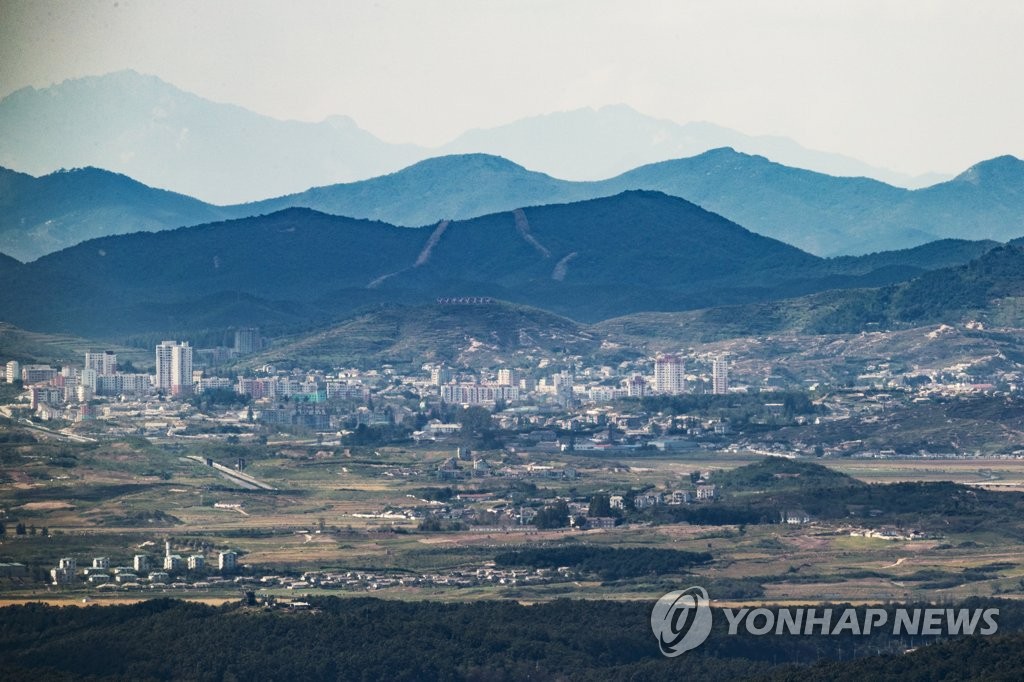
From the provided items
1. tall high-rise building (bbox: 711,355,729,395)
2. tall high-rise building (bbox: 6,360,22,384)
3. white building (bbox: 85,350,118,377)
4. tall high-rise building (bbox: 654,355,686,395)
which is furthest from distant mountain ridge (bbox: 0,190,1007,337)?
tall high-rise building (bbox: 711,355,729,395)

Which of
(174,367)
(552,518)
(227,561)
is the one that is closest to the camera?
(227,561)

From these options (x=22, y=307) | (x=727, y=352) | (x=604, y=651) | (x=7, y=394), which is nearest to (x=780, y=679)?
(x=604, y=651)

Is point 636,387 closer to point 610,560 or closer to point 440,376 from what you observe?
point 440,376

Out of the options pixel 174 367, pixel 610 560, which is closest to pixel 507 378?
pixel 174 367

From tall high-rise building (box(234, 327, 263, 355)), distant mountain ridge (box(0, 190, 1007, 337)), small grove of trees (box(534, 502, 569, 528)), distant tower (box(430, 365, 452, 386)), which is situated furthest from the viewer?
distant mountain ridge (box(0, 190, 1007, 337))

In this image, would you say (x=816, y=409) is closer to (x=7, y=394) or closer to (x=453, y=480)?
(x=453, y=480)

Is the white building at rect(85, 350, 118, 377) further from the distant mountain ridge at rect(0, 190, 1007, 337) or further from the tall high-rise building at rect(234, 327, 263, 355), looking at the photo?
the distant mountain ridge at rect(0, 190, 1007, 337)
